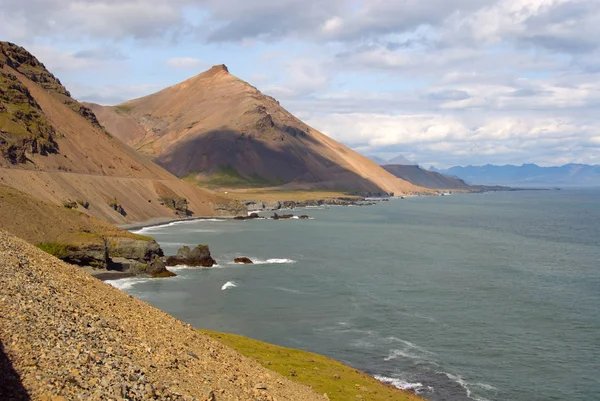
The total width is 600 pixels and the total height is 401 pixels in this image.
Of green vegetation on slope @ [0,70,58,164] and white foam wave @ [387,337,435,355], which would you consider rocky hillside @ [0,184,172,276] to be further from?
green vegetation on slope @ [0,70,58,164]

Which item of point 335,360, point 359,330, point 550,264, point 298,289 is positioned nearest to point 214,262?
point 298,289

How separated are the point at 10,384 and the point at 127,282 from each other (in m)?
64.1

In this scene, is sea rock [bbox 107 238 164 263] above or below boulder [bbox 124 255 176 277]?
above

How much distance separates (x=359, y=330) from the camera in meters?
58.6

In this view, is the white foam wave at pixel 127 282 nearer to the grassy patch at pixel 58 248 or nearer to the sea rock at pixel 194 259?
the grassy patch at pixel 58 248

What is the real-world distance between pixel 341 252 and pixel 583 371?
7169 centimetres

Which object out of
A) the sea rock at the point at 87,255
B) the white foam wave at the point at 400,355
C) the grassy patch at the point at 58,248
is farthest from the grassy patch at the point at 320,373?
the sea rock at the point at 87,255

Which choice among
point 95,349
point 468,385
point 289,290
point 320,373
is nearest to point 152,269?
point 289,290

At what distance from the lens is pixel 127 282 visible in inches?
3135

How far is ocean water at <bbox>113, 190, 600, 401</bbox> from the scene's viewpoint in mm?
47188

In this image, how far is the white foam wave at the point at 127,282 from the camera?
249 feet

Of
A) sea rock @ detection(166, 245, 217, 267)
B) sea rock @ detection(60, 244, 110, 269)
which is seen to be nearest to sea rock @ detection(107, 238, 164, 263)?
sea rock @ detection(166, 245, 217, 267)

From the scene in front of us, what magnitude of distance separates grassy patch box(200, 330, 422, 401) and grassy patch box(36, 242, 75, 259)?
41.1 metres

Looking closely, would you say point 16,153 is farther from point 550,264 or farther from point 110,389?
point 110,389
